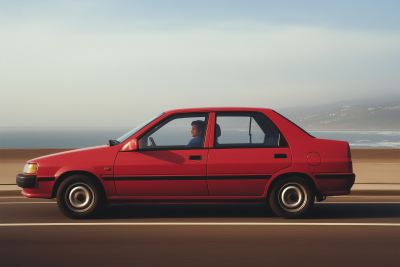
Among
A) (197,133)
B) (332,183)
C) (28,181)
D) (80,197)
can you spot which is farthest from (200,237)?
(28,181)

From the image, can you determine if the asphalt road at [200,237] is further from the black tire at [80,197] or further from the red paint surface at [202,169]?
the red paint surface at [202,169]

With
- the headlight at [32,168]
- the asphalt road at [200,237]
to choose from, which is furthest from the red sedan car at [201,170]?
the asphalt road at [200,237]

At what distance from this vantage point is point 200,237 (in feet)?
18.2

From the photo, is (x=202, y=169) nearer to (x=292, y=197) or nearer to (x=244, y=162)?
(x=244, y=162)

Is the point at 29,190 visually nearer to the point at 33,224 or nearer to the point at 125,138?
the point at 33,224

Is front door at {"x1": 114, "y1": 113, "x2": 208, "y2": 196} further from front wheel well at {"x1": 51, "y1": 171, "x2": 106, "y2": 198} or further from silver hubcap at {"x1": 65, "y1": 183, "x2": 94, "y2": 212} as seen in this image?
silver hubcap at {"x1": 65, "y1": 183, "x2": 94, "y2": 212}

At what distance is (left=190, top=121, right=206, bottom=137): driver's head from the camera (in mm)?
6664

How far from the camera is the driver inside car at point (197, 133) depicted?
6.59 metres

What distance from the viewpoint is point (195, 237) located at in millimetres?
5539

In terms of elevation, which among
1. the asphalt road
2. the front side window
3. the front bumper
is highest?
the front side window

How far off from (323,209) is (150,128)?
345 cm

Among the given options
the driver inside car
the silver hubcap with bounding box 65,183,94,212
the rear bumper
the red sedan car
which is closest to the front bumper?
the red sedan car

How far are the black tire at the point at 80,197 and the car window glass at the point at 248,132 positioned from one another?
1952 millimetres

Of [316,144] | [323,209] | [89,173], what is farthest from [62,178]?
[323,209]
